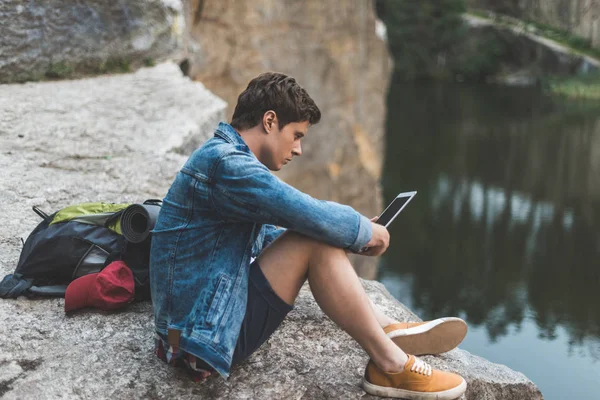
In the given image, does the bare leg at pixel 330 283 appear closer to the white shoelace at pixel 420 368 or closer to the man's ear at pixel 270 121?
the white shoelace at pixel 420 368

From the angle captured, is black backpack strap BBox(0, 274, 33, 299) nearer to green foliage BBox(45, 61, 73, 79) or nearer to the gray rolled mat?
the gray rolled mat

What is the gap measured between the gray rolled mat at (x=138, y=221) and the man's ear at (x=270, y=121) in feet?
1.41

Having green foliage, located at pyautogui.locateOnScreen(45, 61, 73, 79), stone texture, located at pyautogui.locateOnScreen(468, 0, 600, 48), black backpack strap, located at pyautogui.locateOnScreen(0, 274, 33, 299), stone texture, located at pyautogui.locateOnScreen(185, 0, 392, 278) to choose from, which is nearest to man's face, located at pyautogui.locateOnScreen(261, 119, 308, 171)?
black backpack strap, located at pyautogui.locateOnScreen(0, 274, 33, 299)

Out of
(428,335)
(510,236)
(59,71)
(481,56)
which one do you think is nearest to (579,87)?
(481,56)

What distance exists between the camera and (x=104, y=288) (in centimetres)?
207

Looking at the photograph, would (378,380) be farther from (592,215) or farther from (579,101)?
(579,101)

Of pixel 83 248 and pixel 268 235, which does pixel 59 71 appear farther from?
pixel 268 235

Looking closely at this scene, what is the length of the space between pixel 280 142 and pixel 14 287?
96cm

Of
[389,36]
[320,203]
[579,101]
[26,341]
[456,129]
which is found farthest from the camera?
[389,36]

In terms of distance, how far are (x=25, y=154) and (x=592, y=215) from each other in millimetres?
8111

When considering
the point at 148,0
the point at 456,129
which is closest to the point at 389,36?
the point at 456,129

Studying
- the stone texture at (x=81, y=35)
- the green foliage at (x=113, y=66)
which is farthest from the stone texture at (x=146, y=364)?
the green foliage at (x=113, y=66)

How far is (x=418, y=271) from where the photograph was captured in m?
8.42

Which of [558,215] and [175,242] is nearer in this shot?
[175,242]
